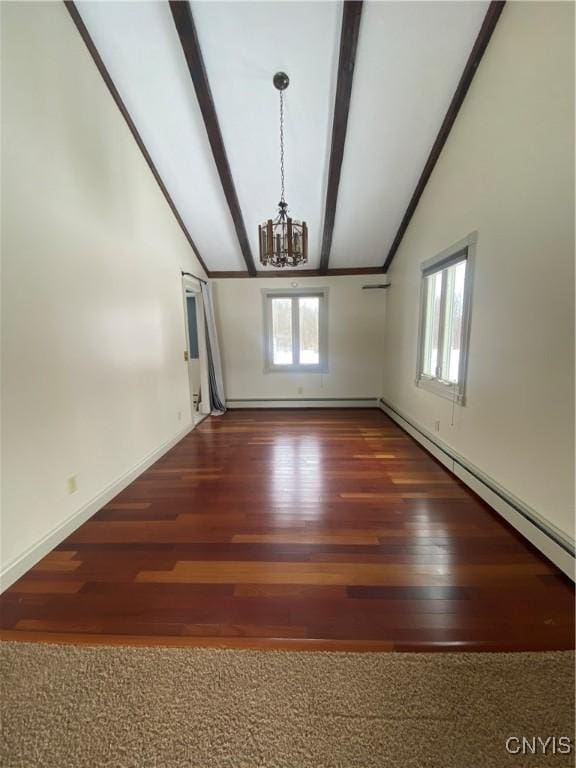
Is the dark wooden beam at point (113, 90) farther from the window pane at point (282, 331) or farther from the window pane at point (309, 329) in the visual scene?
the window pane at point (309, 329)

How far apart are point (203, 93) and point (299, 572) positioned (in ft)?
12.1

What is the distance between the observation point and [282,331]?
5.38 metres

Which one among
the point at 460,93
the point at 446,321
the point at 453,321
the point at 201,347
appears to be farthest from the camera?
the point at 201,347

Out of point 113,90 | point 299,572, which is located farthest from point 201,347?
point 299,572

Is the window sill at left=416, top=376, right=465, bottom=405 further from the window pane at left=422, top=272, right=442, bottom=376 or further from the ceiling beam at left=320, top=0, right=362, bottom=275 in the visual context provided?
the ceiling beam at left=320, top=0, right=362, bottom=275

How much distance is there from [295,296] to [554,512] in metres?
4.39

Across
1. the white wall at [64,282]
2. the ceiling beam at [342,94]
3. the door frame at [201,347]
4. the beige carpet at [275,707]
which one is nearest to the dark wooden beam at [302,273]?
the door frame at [201,347]

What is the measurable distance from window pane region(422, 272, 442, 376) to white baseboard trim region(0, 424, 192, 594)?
3293mm

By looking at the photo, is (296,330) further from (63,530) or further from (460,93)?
(63,530)

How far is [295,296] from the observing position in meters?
5.23

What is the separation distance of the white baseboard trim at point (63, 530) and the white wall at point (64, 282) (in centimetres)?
3

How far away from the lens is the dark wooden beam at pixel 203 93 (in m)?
2.11

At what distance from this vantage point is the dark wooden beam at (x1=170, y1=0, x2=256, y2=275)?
6.92ft

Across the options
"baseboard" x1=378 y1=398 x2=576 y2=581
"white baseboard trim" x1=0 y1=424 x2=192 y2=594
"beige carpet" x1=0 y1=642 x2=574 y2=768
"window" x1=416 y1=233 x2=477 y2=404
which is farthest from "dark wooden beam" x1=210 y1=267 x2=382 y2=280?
"beige carpet" x1=0 y1=642 x2=574 y2=768
